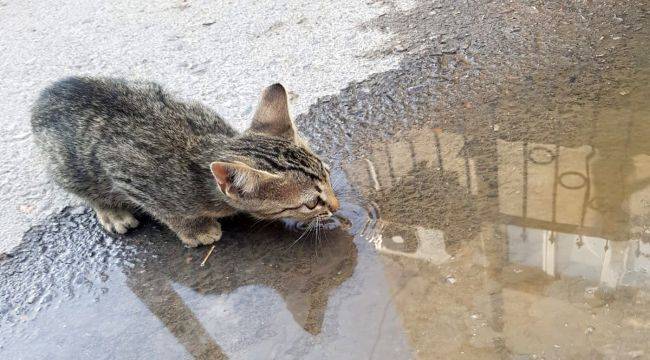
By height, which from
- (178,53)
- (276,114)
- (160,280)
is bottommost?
(160,280)

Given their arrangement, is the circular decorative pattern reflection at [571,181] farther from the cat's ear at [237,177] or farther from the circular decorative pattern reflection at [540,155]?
the cat's ear at [237,177]

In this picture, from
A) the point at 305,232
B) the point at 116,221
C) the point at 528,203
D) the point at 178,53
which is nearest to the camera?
the point at 528,203

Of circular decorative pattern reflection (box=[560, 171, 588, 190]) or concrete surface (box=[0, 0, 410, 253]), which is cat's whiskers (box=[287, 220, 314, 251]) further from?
circular decorative pattern reflection (box=[560, 171, 588, 190])

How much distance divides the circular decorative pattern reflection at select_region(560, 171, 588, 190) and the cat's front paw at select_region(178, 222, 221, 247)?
65.1 inches

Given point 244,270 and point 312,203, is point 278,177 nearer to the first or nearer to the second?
point 312,203

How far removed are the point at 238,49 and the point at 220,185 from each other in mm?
2107

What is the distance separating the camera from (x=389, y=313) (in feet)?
A: 7.82

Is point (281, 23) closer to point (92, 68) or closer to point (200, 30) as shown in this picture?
point (200, 30)

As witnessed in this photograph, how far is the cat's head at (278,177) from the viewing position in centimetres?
267

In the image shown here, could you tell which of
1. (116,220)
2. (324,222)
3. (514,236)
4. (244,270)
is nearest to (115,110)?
(116,220)

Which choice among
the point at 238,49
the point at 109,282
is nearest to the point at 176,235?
the point at 109,282

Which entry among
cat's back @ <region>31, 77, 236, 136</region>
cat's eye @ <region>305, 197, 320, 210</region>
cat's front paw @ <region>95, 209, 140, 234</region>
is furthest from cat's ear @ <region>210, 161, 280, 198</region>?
cat's front paw @ <region>95, 209, 140, 234</region>

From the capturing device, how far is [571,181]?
2.79 m

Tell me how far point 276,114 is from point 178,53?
191cm
